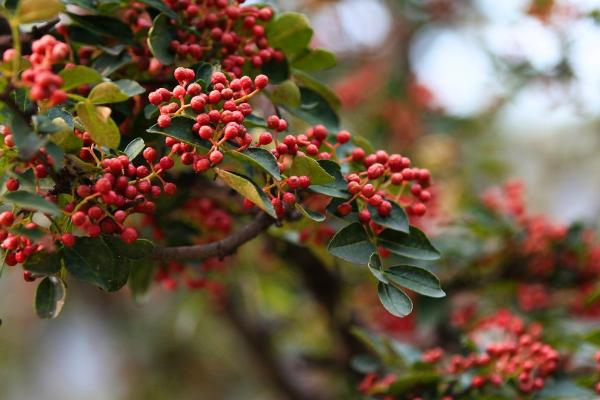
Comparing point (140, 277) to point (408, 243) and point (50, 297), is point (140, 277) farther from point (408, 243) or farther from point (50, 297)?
point (408, 243)

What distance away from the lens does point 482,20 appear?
3.57 metres

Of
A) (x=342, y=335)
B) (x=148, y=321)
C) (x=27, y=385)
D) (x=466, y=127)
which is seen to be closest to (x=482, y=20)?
(x=466, y=127)

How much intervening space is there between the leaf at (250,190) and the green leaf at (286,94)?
0.31 m

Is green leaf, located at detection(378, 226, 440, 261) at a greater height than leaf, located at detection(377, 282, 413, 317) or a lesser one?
greater

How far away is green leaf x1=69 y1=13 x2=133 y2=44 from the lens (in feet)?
4.32

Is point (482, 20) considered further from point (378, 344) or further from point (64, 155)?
point (64, 155)

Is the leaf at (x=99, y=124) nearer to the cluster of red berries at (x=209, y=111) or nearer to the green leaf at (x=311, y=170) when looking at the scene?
the cluster of red berries at (x=209, y=111)

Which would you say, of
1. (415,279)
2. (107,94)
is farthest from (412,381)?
(107,94)

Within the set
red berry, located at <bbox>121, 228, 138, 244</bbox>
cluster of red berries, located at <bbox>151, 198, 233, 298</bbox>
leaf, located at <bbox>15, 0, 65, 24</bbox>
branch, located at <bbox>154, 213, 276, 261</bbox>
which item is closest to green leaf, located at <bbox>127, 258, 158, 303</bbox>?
cluster of red berries, located at <bbox>151, 198, 233, 298</bbox>

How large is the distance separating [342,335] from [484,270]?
49 centimetres

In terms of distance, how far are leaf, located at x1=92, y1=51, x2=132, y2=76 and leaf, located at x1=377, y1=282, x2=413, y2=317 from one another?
604 millimetres

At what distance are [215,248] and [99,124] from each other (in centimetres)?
31

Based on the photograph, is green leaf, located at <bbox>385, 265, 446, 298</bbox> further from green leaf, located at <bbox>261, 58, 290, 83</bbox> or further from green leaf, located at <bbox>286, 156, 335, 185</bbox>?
green leaf, located at <bbox>261, 58, 290, 83</bbox>

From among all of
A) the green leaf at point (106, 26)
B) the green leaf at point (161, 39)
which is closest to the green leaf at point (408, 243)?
the green leaf at point (161, 39)
